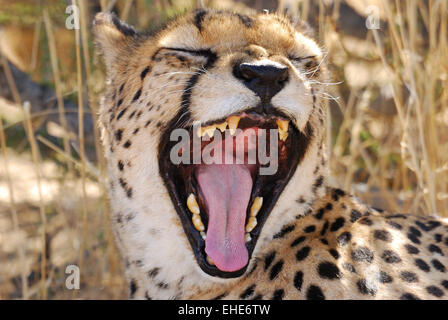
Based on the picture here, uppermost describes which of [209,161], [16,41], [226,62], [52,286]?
[16,41]

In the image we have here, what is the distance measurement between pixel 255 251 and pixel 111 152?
547 mm

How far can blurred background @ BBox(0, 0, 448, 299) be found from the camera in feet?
7.59

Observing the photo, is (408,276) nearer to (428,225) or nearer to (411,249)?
(411,249)

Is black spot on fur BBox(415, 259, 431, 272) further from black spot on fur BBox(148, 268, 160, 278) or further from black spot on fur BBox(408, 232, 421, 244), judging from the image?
black spot on fur BBox(148, 268, 160, 278)

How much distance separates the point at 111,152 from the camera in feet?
5.95

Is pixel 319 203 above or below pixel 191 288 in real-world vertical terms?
above

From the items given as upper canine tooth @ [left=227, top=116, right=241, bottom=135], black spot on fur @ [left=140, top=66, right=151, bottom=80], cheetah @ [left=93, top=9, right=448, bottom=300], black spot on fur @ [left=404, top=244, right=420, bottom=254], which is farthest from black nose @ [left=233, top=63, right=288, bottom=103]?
black spot on fur @ [left=404, top=244, right=420, bottom=254]

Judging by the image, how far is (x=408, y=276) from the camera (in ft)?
4.99

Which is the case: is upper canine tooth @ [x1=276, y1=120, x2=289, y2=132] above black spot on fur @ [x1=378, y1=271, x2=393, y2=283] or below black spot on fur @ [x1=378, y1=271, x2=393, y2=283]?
above

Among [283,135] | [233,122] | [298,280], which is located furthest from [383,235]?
[233,122]

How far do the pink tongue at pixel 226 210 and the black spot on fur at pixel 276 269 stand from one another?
8 cm

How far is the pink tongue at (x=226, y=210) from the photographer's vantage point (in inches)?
64.5

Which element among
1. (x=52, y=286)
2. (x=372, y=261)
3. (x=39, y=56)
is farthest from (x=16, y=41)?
(x=372, y=261)
